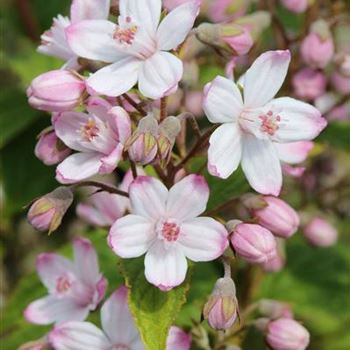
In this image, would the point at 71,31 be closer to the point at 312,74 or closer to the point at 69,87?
the point at 69,87

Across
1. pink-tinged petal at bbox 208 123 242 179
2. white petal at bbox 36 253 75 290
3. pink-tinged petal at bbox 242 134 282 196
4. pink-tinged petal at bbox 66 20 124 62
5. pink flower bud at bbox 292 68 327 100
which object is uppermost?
pink-tinged petal at bbox 66 20 124 62

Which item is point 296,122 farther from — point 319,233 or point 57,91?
point 319,233

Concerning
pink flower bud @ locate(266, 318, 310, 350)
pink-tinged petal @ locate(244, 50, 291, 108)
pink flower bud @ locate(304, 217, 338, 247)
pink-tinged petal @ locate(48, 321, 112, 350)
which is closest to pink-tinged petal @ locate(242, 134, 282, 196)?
pink-tinged petal @ locate(244, 50, 291, 108)

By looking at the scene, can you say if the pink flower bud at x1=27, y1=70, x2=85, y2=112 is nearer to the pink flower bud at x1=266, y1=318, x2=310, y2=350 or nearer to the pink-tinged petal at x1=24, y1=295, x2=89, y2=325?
the pink-tinged petal at x1=24, y1=295, x2=89, y2=325

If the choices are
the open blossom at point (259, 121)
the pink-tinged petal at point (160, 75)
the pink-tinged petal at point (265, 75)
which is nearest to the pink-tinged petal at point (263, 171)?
the open blossom at point (259, 121)

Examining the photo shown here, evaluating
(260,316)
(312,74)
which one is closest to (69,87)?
(260,316)
